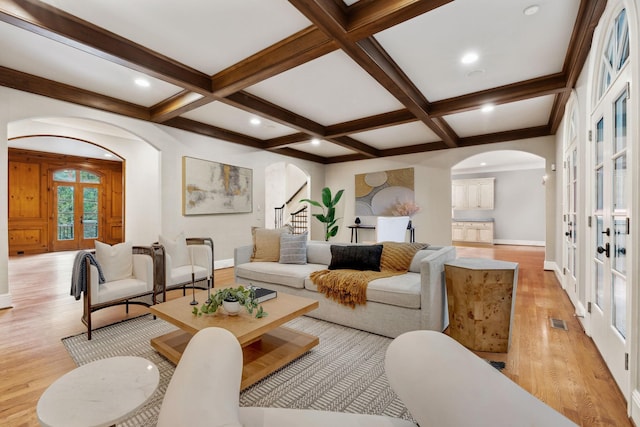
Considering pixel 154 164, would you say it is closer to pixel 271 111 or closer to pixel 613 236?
pixel 271 111

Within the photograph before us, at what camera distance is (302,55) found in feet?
8.45

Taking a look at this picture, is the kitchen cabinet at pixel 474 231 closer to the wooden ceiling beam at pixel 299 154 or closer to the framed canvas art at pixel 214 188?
the wooden ceiling beam at pixel 299 154


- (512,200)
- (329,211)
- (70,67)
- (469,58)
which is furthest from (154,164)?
(512,200)

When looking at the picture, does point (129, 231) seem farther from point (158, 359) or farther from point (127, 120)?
point (158, 359)

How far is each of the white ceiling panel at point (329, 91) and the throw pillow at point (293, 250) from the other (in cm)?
186

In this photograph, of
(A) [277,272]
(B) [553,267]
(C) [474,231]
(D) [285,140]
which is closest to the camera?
(A) [277,272]

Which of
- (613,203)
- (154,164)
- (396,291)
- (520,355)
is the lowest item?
(520,355)

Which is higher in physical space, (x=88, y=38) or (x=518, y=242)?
(x=88, y=38)

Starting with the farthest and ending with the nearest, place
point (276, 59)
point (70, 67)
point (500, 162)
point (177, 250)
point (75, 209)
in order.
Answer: point (500, 162) < point (75, 209) < point (177, 250) < point (70, 67) < point (276, 59)

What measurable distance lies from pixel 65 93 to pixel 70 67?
2.05 feet

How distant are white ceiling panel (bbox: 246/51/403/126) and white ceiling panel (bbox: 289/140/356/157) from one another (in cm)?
192

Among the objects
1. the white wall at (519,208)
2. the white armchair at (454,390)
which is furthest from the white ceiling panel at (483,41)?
the white wall at (519,208)

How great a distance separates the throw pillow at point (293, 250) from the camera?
12.1ft

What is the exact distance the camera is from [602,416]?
5.28ft
